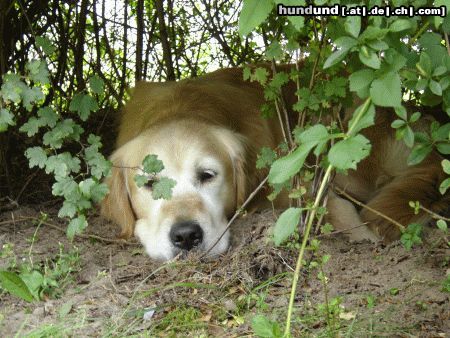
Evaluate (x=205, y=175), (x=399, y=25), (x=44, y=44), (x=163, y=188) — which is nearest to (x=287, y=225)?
(x=399, y=25)

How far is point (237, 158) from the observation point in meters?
3.80

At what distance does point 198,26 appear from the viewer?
17.4 feet

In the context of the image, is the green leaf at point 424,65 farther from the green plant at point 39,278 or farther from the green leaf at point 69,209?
the green plant at point 39,278

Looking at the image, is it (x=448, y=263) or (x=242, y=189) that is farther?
(x=242, y=189)

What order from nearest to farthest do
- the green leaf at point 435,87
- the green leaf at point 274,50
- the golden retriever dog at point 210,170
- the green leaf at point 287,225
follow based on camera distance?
the green leaf at point 287,225
the green leaf at point 435,87
the green leaf at point 274,50
the golden retriever dog at point 210,170

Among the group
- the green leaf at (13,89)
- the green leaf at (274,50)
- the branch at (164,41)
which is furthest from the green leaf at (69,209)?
the branch at (164,41)

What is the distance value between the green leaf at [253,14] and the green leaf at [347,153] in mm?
356

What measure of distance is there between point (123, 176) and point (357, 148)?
2.46 meters

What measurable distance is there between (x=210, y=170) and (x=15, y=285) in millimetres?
1253

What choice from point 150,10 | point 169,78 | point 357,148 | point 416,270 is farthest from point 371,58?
point 150,10

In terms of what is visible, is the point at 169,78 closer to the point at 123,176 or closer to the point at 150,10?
the point at 150,10

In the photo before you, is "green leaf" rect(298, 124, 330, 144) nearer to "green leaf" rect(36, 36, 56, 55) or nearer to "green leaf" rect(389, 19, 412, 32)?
"green leaf" rect(389, 19, 412, 32)

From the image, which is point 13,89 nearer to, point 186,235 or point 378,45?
point 186,235

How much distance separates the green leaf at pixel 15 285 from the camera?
255 centimetres
